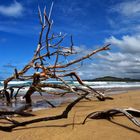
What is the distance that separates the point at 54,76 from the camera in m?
7.83

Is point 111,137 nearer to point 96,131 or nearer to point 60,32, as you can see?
point 96,131

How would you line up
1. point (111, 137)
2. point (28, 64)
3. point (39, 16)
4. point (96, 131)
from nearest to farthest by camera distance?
point (111, 137) → point (96, 131) → point (39, 16) → point (28, 64)

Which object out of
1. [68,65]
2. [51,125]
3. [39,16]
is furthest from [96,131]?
[68,65]

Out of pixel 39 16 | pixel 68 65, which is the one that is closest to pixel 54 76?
pixel 68 65

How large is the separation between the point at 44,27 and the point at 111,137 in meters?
4.48

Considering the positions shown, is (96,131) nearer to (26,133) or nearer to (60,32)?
(26,133)

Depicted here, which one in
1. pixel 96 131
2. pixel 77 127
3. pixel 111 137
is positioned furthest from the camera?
pixel 77 127

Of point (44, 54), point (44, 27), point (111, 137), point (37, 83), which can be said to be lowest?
point (111, 137)

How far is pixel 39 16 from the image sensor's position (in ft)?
22.7

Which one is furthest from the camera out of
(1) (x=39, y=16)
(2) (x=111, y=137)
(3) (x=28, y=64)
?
(3) (x=28, y=64)

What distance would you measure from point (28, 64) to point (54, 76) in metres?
0.75

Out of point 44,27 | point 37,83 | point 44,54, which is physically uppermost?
point 44,27

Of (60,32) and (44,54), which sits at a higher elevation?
(60,32)

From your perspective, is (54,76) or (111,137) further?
(54,76)
